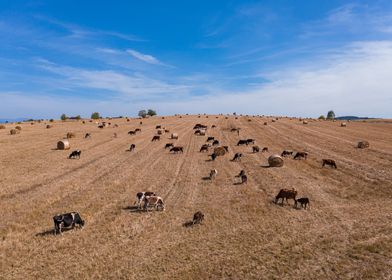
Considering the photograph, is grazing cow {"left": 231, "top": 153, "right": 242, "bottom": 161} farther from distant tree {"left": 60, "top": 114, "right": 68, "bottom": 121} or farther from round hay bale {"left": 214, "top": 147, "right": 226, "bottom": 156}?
distant tree {"left": 60, "top": 114, "right": 68, "bottom": 121}

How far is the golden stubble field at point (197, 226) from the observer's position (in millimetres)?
13359

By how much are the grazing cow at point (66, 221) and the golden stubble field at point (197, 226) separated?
435mm

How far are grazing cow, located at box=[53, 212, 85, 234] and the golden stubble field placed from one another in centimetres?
43

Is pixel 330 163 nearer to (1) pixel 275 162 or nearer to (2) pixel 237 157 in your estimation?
(1) pixel 275 162

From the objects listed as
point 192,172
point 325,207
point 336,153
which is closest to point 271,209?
point 325,207

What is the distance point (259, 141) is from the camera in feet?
172

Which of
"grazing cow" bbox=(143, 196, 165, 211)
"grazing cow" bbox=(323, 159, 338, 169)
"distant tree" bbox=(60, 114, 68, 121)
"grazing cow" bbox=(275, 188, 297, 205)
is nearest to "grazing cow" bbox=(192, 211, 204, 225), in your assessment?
"grazing cow" bbox=(143, 196, 165, 211)

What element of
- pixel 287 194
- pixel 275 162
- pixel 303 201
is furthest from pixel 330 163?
pixel 303 201

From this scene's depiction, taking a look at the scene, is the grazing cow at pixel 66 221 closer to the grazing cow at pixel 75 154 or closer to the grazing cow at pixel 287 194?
the grazing cow at pixel 287 194

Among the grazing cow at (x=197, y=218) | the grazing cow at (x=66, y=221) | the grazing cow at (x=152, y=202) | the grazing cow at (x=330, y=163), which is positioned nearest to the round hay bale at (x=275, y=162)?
the grazing cow at (x=330, y=163)

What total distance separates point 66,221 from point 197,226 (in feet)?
21.5

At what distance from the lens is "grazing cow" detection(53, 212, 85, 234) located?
658 inches

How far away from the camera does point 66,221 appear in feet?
55.6

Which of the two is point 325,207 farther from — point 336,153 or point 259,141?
point 259,141
